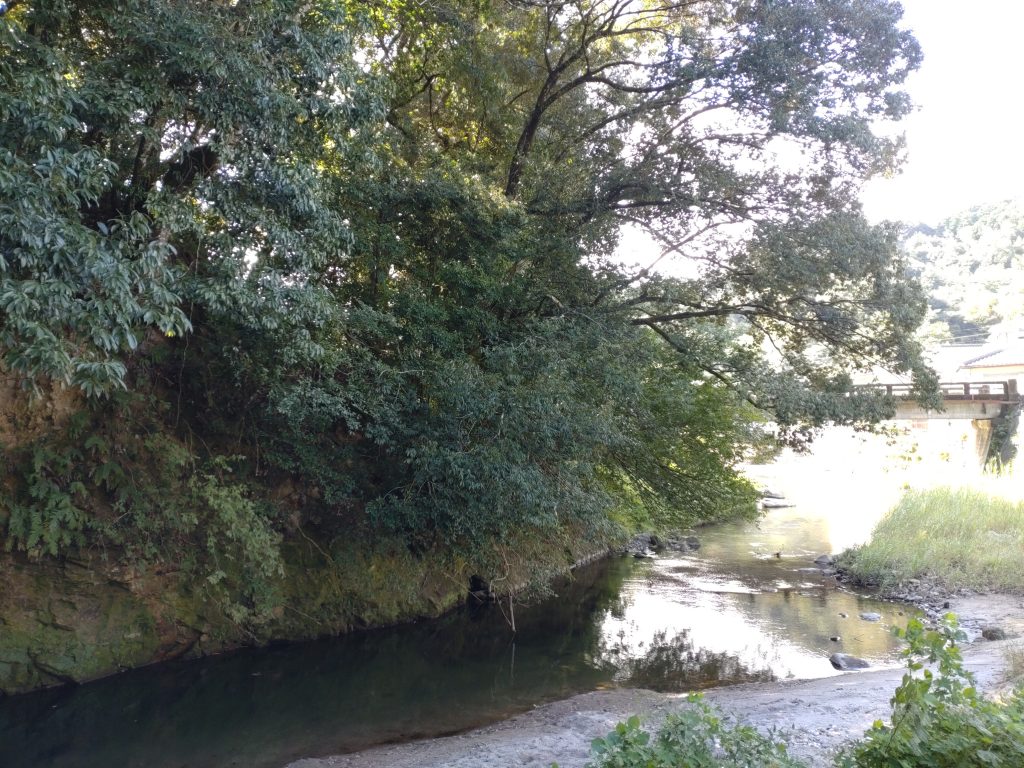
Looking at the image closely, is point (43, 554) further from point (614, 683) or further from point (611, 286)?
point (611, 286)

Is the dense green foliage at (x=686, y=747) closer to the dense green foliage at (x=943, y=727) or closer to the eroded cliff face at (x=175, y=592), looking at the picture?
the dense green foliage at (x=943, y=727)

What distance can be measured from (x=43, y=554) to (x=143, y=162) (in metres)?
6.02

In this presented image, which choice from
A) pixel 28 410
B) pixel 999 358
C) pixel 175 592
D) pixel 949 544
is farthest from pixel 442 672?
pixel 999 358

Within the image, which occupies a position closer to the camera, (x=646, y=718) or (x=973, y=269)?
(x=646, y=718)

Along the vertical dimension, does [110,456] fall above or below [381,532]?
above

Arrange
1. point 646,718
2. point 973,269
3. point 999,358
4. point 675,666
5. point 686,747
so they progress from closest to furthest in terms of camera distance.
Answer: point 686,747 → point 646,718 → point 675,666 → point 999,358 → point 973,269

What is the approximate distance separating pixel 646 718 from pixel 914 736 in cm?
407

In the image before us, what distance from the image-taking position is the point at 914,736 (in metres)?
4.18

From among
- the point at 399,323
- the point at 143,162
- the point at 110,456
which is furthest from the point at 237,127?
the point at 110,456

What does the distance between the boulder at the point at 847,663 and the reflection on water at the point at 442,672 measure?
197 mm

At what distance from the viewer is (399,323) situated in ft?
42.7

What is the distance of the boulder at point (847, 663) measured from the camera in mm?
12776

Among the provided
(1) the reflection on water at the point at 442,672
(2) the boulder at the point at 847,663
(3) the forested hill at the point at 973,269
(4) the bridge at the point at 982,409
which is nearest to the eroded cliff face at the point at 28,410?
(1) the reflection on water at the point at 442,672

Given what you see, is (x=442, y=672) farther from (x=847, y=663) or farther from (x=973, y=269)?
(x=973, y=269)
